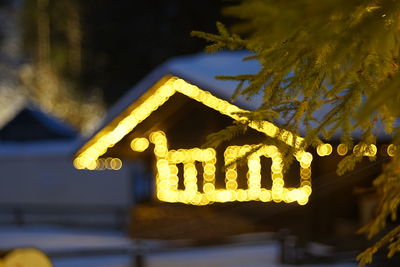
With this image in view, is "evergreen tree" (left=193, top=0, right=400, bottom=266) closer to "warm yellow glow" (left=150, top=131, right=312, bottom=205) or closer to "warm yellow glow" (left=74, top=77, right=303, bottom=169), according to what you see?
"warm yellow glow" (left=74, top=77, right=303, bottom=169)

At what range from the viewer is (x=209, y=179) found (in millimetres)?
15211

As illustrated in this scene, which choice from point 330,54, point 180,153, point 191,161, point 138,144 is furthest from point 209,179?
point 330,54

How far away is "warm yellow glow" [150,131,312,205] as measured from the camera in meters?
13.4

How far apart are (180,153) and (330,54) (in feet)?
33.9

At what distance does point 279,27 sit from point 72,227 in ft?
67.8

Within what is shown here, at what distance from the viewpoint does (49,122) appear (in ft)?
88.9

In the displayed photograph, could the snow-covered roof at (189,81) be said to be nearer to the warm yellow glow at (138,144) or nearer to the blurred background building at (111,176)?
the blurred background building at (111,176)

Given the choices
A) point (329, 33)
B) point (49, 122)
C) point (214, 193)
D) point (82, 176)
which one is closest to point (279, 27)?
point (329, 33)

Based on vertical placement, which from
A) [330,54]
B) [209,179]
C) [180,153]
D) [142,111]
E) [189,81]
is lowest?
[330,54]


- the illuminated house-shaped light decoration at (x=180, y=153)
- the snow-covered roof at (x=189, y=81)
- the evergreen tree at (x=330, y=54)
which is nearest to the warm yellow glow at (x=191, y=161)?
the illuminated house-shaped light decoration at (x=180, y=153)

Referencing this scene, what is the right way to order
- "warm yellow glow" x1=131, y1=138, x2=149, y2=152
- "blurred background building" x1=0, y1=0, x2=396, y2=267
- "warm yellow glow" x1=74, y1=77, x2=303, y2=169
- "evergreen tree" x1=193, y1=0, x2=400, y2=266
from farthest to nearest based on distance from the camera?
"blurred background building" x1=0, y1=0, x2=396, y2=267
"warm yellow glow" x1=131, y1=138, x2=149, y2=152
"warm yellow glow" x1=74, y1=77, x2=303, y2=169
"evergreen tree" x1=193, y1=0, x2=400, y2=266

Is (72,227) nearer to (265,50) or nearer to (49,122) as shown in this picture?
(49,122)

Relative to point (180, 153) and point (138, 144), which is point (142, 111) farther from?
point (180, 153)

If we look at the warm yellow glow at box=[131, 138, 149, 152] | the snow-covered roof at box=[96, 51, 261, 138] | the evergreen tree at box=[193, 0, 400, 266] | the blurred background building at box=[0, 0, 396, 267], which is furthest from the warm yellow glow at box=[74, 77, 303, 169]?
the evergreen tree at box=[193, 0, 400, 266]
